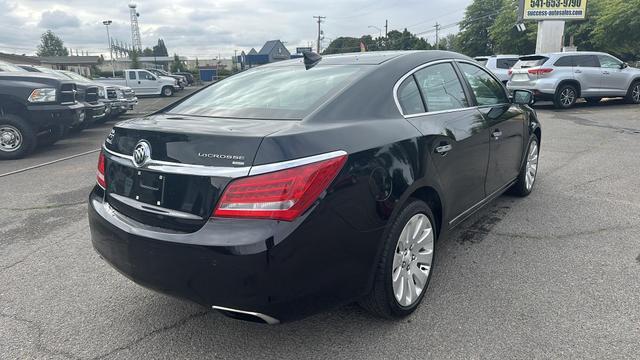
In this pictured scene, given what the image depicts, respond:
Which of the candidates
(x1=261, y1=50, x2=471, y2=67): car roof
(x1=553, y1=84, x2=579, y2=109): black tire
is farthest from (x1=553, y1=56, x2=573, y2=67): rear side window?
(x1=261, y1=50, x2=471, y2=67): car roof

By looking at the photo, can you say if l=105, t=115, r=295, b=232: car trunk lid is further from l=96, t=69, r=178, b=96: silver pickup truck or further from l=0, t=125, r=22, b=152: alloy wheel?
l=96, t=69, r=178, b=96: silver pickup truck

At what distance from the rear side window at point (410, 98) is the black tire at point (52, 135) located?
819 cm

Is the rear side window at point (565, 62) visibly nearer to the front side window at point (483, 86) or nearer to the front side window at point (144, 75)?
the front side window at point (483, 86)

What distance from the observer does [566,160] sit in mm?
7027

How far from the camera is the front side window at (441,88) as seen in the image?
3162 mm

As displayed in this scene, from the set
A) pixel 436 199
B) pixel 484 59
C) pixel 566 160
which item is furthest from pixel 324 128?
pixel 484 59

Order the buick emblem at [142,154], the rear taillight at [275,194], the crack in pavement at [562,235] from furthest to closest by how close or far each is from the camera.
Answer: the crack in pavement at [562,235]
the buick emblem at [142,154]
the rear taillight at [275,194]

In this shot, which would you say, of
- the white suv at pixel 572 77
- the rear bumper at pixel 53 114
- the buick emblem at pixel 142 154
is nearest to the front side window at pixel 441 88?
the buick emblem at pixel 142 154

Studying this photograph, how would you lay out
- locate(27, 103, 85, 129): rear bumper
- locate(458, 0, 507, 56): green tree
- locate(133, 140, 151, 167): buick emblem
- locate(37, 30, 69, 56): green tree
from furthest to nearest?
1. locate(37, 30, 69, 56): green tree
2. locate(458, 0, 507, 56): green tree
3. locate(27, 103, 85, 129): rear bumper
4. locate(133, 140, 151, 167): buick emblem

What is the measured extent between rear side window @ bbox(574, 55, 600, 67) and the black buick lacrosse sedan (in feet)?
42.4

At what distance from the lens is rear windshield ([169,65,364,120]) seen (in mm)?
2658

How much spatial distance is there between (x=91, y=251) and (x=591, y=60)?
49.1 feet

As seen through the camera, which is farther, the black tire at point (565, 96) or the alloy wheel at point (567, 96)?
the alloy wheel at point (567, 96)

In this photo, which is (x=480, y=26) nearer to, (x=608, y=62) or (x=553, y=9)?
(x=553, y=9)
